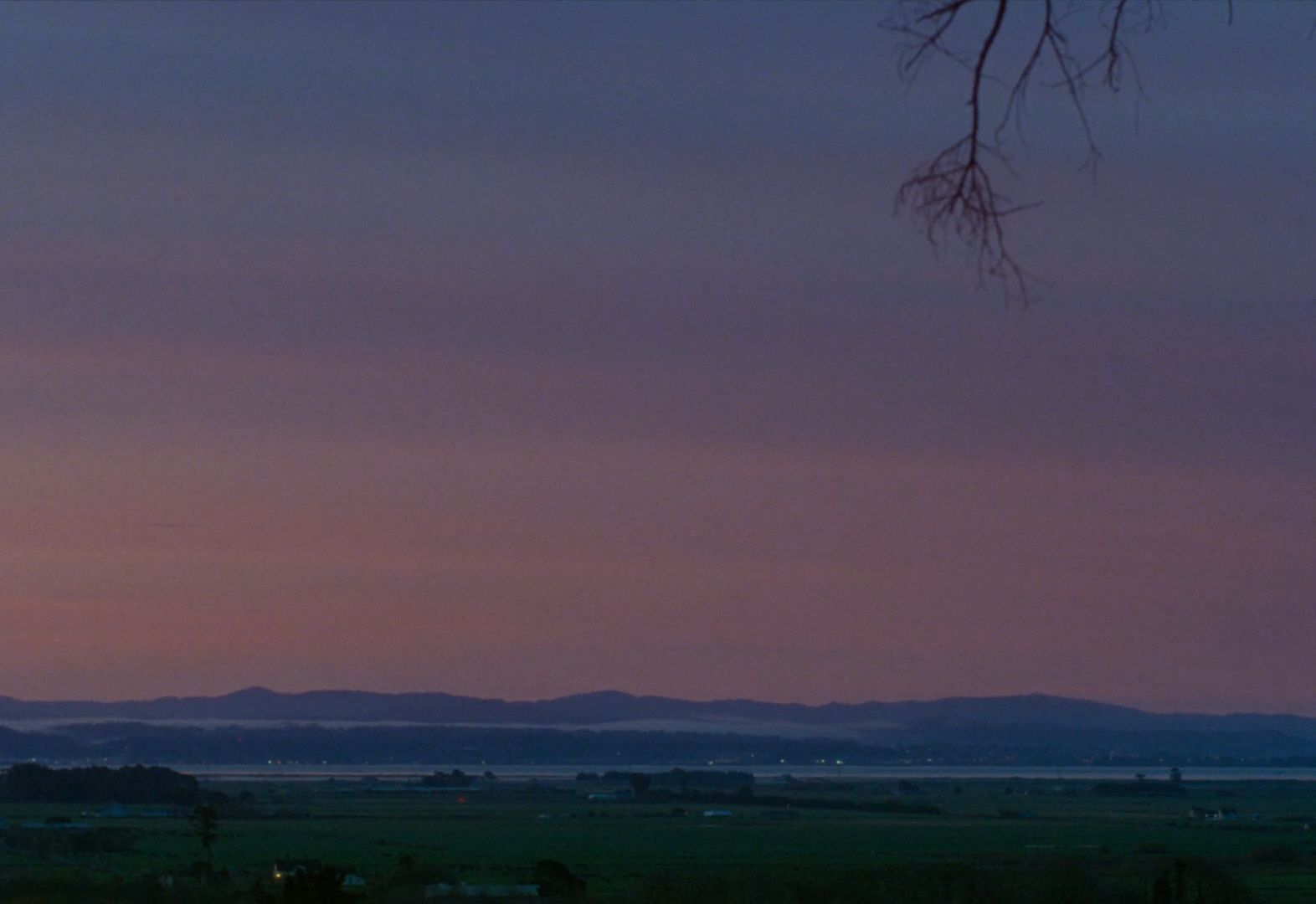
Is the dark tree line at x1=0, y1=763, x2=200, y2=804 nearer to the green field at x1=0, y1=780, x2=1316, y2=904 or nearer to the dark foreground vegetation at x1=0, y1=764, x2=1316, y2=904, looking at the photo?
the dark foreground vegetation at x1=0, y1=764, x2=1316, y2=904

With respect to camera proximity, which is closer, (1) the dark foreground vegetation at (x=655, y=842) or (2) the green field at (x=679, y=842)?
(1) the dark foreground vegetation at (x=655, y=842)

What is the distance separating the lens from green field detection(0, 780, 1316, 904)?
56.5m

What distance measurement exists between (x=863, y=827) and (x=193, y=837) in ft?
122

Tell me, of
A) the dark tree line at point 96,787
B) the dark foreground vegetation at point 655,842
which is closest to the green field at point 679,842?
the dark foreground vegetation at point 655,842

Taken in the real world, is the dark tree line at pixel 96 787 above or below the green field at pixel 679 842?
above

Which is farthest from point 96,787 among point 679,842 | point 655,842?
point 679,842

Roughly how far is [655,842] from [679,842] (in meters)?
1.35

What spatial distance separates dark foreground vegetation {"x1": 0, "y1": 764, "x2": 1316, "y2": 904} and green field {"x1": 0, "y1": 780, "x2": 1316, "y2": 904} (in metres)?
0.27

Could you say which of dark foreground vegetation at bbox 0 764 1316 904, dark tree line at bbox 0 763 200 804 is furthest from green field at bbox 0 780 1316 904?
dark tree line at bbox 0 763 200 804

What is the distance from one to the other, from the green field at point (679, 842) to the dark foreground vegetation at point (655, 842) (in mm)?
271

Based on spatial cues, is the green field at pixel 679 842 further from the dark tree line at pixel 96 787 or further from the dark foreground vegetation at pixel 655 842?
the dark tree line at pixel 96 787

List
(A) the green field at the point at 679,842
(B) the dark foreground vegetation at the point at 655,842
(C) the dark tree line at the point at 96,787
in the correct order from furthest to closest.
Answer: (C) the dark tree line at the point at 96,787
(A) the green field at the point at 679,842
(B) the dark foreground vegetation at the point at 655,842

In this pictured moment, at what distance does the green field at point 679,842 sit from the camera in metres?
56.5

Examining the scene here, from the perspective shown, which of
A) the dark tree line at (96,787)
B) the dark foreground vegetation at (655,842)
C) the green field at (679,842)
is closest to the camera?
the dark foreground vegetation at (655,842)
